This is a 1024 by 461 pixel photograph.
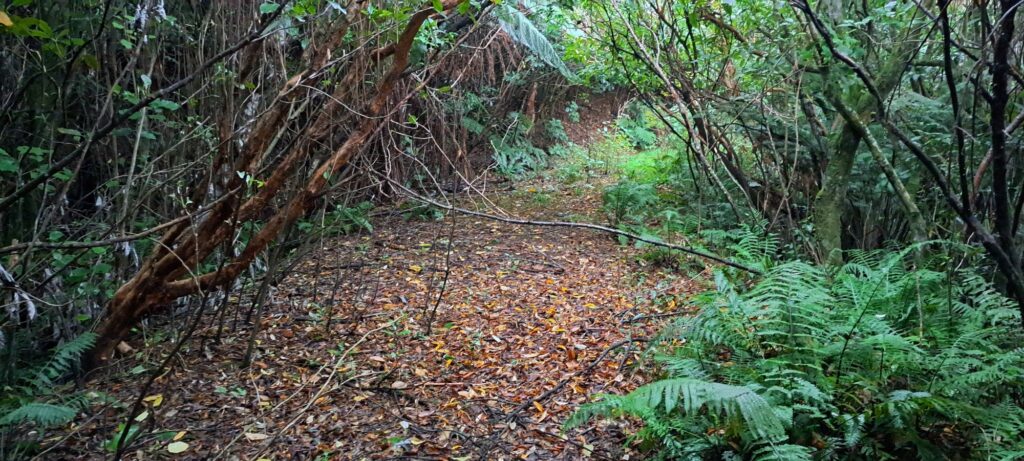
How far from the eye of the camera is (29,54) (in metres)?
3.23

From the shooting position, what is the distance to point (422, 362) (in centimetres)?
340

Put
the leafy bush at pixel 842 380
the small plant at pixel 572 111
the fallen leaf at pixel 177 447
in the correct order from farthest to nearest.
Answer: the small plant at pixel 572 111 < the fallen leaf at pixel 177 447 < the leafy bush at pixel 842 380

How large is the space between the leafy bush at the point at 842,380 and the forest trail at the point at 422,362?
489 millimetres

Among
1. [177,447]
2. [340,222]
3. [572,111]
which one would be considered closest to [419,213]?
[340,222]

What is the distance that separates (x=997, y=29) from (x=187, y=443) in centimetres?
369

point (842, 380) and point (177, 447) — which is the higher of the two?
point (842, 380)

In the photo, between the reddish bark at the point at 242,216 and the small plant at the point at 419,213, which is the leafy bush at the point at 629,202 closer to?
the small plant at the point at 419,213

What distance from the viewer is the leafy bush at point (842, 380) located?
2.16 m

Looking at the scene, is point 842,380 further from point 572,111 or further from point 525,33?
point 572,111

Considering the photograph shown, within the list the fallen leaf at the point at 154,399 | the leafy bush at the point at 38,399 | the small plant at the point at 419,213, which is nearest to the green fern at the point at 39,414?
the leafy bush at the point at 38,399

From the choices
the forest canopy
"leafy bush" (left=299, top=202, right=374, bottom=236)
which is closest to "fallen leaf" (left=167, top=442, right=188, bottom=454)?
the forest canopy

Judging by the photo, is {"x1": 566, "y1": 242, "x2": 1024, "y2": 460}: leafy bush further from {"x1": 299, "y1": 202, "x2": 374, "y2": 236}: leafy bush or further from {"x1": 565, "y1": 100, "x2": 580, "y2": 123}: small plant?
{"x1": 565, "y1": 100, "x2": 580, "y2": 123}: small plant

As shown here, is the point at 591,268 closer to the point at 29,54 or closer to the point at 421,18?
the point at 421,18

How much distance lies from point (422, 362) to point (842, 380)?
7.15 ft
